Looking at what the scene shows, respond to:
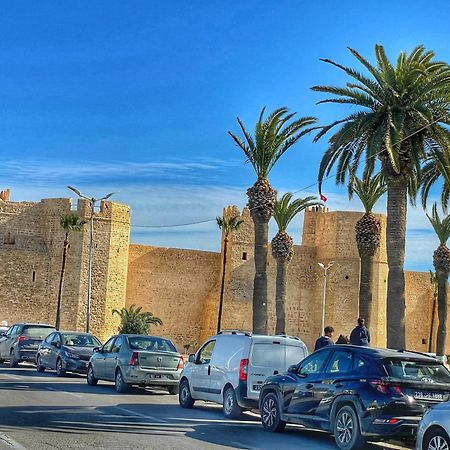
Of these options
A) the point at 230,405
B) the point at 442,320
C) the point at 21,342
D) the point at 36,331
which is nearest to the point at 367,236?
the point at 442,320

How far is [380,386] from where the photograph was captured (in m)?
10.8

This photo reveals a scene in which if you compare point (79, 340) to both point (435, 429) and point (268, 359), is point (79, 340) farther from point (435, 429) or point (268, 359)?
point (435, 429)

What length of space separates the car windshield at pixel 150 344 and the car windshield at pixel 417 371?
8.65 meters

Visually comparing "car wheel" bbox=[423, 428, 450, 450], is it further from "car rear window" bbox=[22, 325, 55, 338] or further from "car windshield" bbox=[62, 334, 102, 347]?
"car rear window" bbox=[22, 325, 55, 338]

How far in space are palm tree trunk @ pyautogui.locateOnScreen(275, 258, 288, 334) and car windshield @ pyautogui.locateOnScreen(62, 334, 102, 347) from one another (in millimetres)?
10824

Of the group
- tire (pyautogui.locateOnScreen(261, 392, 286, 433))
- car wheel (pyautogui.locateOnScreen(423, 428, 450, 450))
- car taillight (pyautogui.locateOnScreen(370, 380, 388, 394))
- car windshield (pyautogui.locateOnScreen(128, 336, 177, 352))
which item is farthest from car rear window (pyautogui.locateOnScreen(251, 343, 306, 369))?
car wheel (pyautogui.locateOnScreen(423, 428, 450, 450))

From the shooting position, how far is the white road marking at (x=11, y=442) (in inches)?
388

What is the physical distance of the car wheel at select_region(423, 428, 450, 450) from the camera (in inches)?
364

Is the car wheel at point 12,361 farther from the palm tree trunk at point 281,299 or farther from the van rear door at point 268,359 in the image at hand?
the van rear door at point 268,359

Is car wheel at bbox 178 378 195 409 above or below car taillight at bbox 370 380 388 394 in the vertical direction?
below

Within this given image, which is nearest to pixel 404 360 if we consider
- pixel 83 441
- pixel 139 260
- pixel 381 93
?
pixel 83 441

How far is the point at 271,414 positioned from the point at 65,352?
1155cm

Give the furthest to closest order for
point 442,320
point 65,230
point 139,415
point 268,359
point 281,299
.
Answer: point 65,230 → point 281,299 → point 442,320 → point 268,359 → point 139,415

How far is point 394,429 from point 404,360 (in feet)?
3.51
